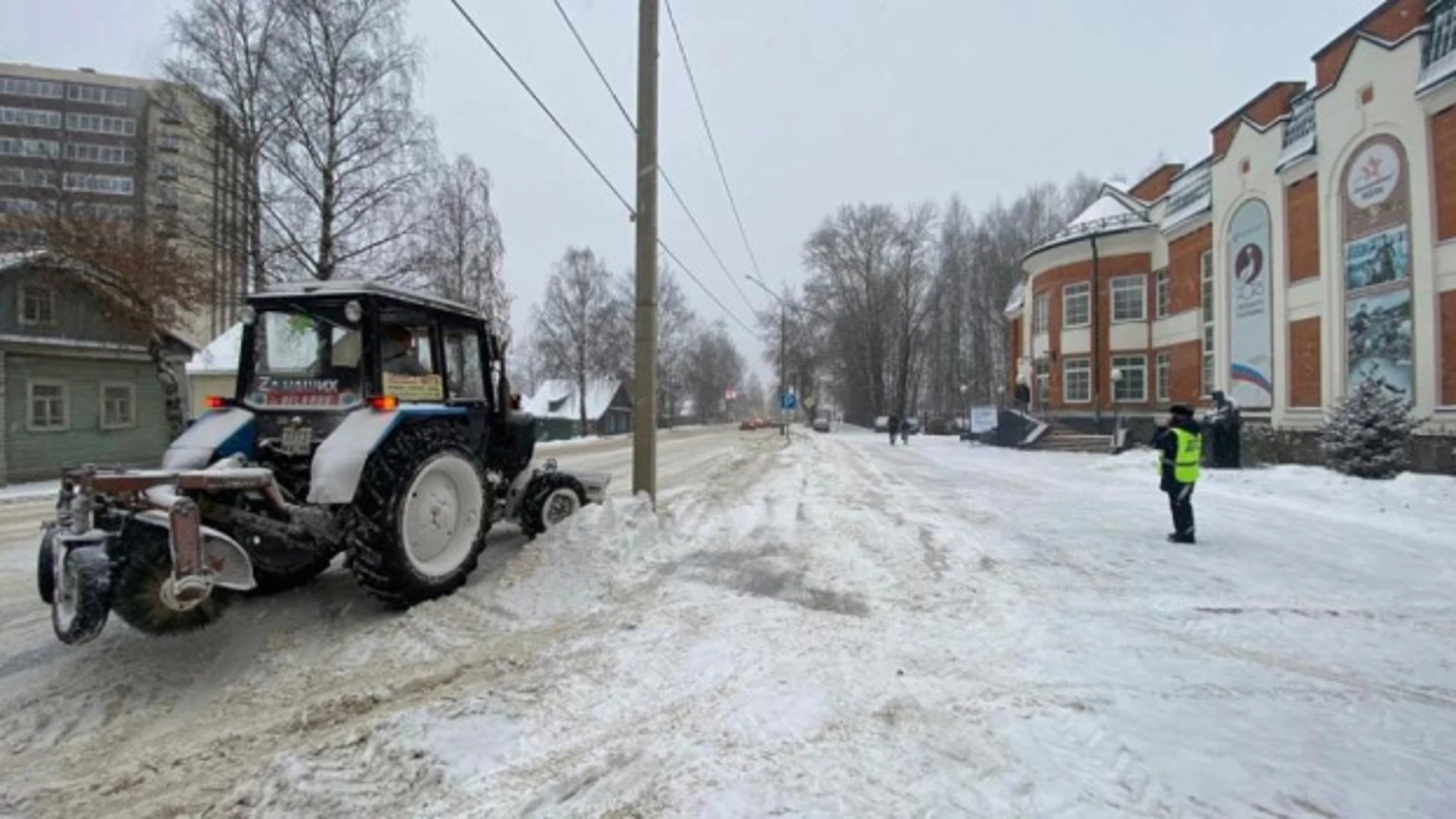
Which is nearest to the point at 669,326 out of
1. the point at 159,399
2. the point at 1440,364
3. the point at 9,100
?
the point at 9,100

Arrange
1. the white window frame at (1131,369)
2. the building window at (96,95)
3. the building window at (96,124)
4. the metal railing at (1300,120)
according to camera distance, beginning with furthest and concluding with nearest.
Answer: the building window at (96,95) < the building window at (96,124) < the white window frame at (1131,369) < the metal railing at (1300,120)

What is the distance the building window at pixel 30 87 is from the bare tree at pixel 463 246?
52565 millimetres

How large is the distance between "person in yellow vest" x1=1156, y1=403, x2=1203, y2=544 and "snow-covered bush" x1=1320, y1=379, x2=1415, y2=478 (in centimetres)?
759

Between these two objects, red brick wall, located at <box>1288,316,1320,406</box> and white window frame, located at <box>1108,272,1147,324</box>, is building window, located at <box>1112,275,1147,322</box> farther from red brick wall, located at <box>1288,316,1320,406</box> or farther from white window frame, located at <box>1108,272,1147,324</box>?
red brick wall, located at <box>1288,316,1320,406</box>

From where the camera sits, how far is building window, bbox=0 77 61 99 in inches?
2291

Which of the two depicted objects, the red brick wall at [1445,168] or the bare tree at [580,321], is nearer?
the red brick wall at [1445,168]


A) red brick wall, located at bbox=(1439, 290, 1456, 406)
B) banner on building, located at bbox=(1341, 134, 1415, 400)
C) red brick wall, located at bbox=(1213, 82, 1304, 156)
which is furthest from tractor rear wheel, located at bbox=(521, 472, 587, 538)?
red brick wall, located at bbox=(1213, 82, 1304, 156)

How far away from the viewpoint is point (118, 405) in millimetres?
22750

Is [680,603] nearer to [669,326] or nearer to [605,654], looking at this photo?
[605,654]

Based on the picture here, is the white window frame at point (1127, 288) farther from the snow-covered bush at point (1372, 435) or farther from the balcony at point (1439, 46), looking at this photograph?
the snow-covered bush at point (1372, 435)

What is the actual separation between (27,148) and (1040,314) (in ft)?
125

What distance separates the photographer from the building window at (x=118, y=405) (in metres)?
22.2

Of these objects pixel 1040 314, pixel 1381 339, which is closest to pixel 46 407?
pixel 1381 339

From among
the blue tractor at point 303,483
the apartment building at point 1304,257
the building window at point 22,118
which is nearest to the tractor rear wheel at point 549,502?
the blue tractor at point 303,483
